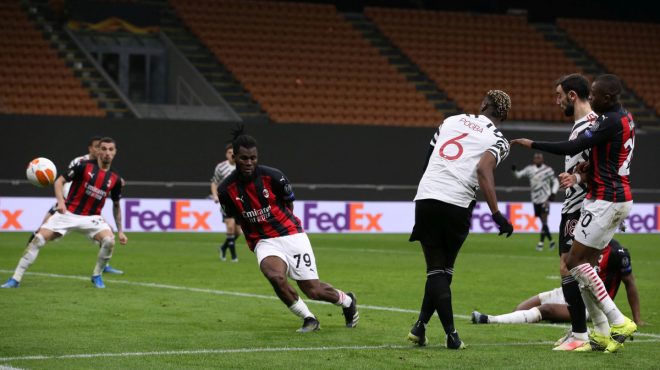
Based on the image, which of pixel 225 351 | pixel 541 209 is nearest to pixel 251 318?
pixel 225 351

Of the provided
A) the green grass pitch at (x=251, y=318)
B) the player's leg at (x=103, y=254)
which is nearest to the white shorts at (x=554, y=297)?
the green grass pitch at (x=251, y=318)

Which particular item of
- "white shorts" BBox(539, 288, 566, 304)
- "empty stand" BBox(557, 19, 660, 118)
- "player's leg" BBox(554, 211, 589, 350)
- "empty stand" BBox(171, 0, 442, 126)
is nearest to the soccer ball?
"white shorts" BBox(539, 288, 566, 304)

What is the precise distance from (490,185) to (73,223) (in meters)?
7.77

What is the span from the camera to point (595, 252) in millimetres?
9219

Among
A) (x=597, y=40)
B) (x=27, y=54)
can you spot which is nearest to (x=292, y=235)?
(x=27, y=54)

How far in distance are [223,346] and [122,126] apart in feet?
73.5

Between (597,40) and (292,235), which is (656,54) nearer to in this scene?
(597,40)

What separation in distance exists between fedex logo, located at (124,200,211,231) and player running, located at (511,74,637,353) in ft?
72.1

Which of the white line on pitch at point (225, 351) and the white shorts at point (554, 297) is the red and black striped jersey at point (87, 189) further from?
the white line on pitch at point (225, 351)

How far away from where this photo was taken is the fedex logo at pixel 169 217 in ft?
99.2

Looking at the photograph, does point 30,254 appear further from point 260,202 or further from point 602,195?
point 602,195

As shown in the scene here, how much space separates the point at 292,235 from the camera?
35.6 ft

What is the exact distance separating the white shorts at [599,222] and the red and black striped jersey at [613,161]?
0.06 m

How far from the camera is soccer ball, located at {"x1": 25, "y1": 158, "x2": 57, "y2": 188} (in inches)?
615
